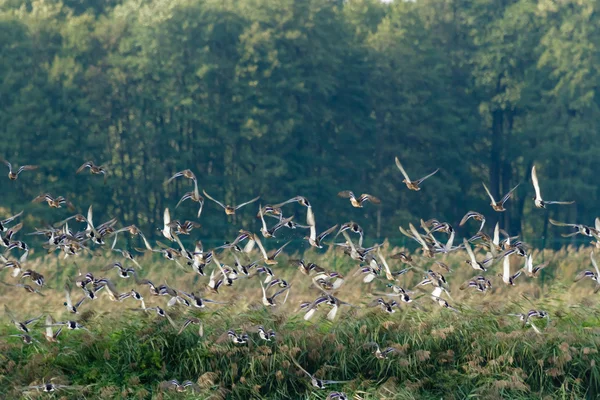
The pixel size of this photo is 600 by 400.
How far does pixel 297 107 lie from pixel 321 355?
4117 centimetres

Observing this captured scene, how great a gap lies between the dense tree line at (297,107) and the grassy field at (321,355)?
105ft

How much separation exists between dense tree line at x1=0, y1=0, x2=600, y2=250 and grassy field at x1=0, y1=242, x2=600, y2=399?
32.1 metres

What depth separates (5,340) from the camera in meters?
21.0

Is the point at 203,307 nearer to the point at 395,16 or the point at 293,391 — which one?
the point at 293,391

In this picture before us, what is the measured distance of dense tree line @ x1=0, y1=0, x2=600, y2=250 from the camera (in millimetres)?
57031

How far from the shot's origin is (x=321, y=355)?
2066 centimetres

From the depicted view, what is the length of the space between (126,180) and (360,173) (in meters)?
11.4

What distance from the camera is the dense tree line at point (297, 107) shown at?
57.0m

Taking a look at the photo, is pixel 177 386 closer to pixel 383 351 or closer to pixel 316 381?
pixel 316 381

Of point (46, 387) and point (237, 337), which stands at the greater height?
point (237, 337)

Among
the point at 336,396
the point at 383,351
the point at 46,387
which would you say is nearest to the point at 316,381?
the point at 336,396

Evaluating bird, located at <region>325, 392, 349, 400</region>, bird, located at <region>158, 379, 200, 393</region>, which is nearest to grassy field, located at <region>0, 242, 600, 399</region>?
bird, located at <region>158, 379, 200, 393</region>

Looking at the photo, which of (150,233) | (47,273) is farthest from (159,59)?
(47,273)

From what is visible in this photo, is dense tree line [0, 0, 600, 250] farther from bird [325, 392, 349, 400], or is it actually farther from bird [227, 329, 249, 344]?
bird [325, 392, 349, 400]
